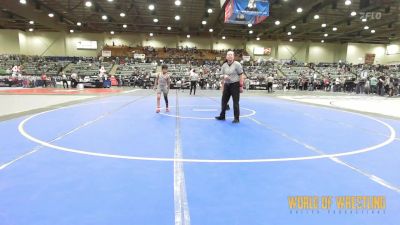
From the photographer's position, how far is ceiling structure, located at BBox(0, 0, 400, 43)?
28906mm

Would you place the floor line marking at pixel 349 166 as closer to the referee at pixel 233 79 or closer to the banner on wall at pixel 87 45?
the referee at pixel 233 79

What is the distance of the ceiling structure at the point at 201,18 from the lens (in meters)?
28.9

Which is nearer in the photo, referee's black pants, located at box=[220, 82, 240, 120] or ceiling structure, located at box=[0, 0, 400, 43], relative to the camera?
referee's black pants, located at box=[220, 82, 240, 120]

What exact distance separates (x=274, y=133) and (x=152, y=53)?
133 ft

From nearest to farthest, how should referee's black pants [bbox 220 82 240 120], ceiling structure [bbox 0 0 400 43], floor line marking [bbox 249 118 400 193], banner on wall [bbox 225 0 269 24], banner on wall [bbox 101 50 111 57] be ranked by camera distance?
floor line marking [bbox 249 118 400 193], referee's black pants [bbox 220 82 240 120], banner on wall [bbox 225 0 269 24], ceiling structure [bbox 0 0 400 43], banner on wall [bbox 101 50 111 57]

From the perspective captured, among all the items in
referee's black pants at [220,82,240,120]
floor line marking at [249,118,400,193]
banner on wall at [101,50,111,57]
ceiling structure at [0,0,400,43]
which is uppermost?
ceiling structure at [0,0,400,43]

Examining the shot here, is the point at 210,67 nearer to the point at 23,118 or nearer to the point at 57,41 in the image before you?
the point at 57,41

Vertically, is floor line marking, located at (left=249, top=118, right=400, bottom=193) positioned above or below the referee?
below

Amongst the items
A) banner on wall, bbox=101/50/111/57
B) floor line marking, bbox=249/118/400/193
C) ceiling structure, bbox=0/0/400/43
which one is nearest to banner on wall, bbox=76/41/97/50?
ceiling structure, bbox=0/0/400/43

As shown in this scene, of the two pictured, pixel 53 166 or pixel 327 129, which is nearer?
pixel 53 166

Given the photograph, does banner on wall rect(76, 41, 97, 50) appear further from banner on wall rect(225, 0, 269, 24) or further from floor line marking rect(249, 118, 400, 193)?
floor line marking rect(249, 118, 400, 193)

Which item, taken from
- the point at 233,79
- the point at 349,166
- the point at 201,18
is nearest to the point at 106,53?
the point at 201,18

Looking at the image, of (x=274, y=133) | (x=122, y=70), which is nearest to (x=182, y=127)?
(x=274, y=133)

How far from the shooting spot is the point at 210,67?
1508 inches
